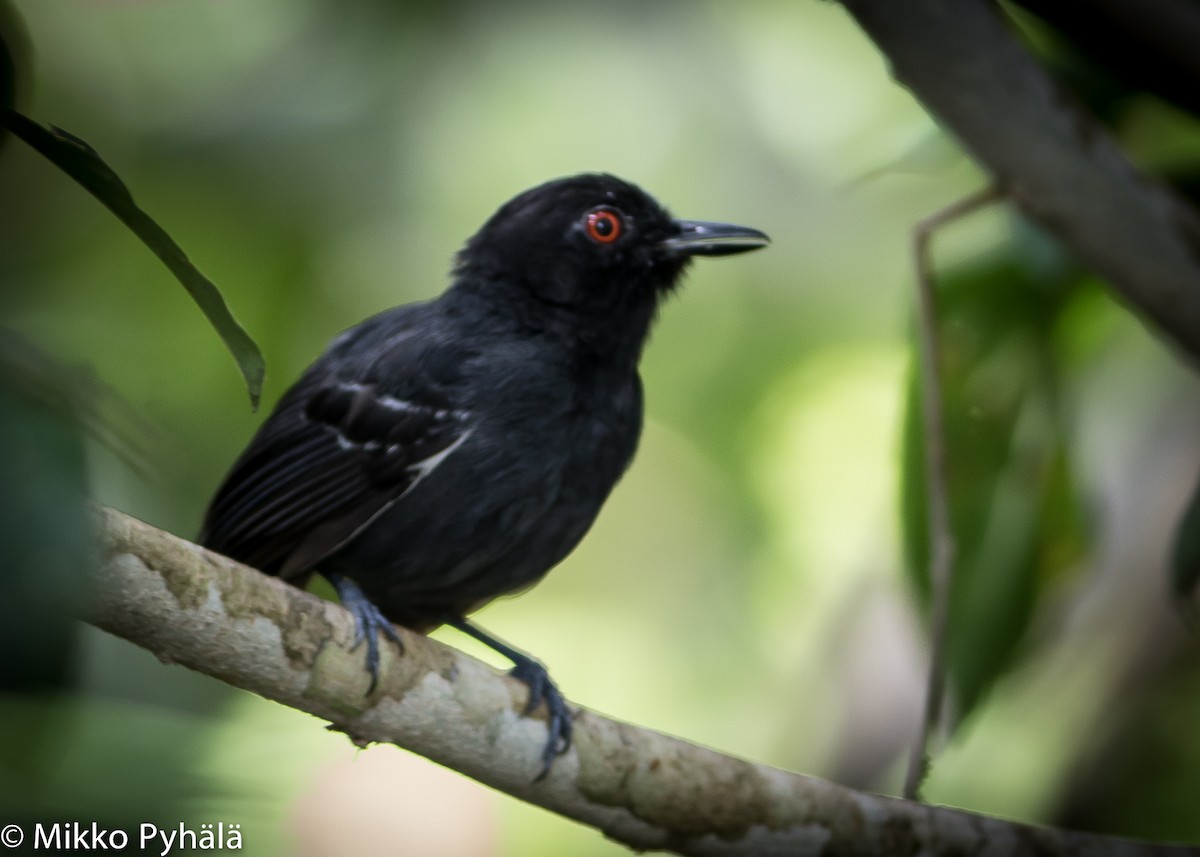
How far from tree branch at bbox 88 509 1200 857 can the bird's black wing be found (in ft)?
1.94

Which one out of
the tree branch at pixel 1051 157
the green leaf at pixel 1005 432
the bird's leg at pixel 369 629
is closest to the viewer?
the tree branch at pixel 1051 157

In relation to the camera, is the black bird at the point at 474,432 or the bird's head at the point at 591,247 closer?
the black bird at the point at 474,432

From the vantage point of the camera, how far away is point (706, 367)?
19.0 ft

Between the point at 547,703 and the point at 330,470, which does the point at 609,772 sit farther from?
the point at 330,470

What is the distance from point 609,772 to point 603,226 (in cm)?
167

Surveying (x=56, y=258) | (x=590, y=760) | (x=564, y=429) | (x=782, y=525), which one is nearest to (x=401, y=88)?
(x=56, y=258)

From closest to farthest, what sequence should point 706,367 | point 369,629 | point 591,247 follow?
1. point 369,629
2. point 591,247
3. point 706,367

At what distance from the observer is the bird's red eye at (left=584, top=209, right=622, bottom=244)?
3.79 m

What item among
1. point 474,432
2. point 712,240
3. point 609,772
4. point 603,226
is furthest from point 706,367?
point 609,772

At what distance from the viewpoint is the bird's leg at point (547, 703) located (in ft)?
9.21

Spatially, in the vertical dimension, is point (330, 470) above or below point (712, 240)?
below

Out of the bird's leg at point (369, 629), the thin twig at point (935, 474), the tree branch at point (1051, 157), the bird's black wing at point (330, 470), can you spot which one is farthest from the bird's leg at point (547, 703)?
the tree branch at point (1051, 157)

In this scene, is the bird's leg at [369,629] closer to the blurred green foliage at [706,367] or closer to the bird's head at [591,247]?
the blurred green foliage at [706,367]

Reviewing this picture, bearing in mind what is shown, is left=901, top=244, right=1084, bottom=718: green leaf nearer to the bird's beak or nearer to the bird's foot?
the bird's beak
